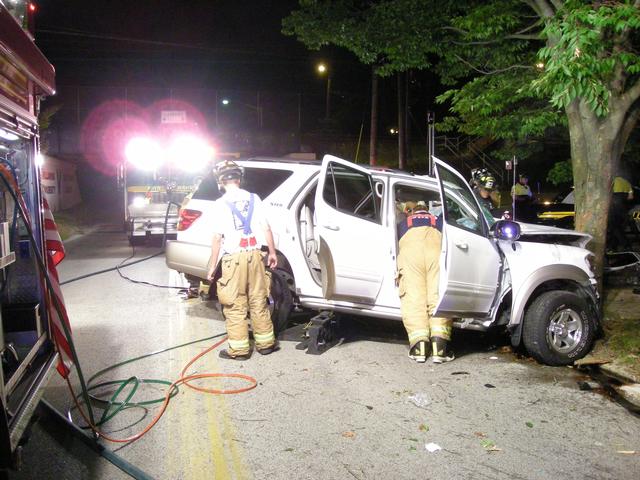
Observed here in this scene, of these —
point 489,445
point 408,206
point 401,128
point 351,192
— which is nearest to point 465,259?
point 408,206

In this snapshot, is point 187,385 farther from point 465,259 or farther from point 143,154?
point 143,154

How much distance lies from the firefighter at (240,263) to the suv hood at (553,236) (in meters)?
2.77

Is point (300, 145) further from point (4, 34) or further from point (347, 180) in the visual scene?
point (4, 34)

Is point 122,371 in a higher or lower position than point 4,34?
lower

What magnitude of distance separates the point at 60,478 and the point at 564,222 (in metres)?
12.6

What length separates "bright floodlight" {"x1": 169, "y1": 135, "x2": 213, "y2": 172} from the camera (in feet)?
52.1

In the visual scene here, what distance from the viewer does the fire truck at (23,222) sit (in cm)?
312

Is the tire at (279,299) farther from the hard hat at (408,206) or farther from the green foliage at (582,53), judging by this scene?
the green foliage at (582,53)

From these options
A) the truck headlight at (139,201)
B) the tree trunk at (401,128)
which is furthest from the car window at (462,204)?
the tree trunk at (401,128)

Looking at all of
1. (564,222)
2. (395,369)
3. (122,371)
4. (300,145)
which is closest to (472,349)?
(395,369)

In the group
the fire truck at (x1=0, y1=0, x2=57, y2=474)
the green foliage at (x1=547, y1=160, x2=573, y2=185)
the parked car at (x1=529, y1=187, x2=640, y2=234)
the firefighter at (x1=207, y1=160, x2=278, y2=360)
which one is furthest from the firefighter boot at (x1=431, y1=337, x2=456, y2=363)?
the green foliage at (x1=547, y1=160, x2=573, y2=185)

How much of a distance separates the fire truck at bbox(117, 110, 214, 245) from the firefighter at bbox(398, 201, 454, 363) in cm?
1043

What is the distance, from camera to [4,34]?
2.94 meters

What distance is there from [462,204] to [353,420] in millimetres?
2703
